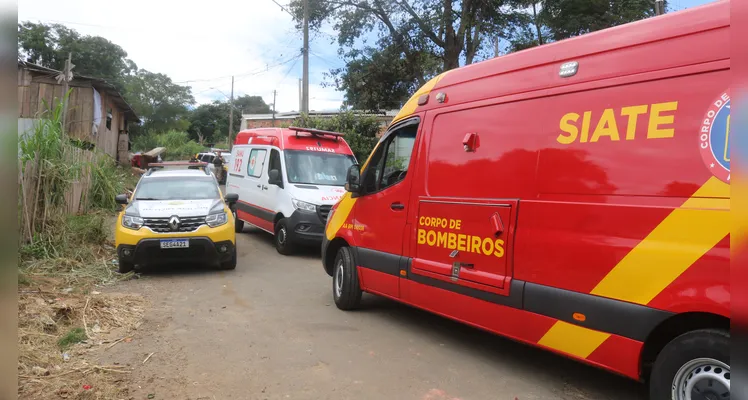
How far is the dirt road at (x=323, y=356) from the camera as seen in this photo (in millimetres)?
3828

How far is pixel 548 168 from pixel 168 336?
13.0 ft

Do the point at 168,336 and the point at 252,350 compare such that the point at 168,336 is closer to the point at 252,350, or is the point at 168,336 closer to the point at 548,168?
the point at 252,350

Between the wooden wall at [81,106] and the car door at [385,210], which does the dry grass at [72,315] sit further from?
the wooden wall at [81,106]

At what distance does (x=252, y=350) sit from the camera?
15.3 ft

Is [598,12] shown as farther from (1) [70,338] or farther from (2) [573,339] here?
(1) [70,338]

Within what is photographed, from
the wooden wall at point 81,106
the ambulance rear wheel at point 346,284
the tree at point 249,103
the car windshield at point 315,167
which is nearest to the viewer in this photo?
the ambulance rear wheel at point 346,284

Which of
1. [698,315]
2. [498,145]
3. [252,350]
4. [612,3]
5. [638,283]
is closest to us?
[698,315]

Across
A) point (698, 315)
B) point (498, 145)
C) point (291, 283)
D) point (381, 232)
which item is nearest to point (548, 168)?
point (498, 145)

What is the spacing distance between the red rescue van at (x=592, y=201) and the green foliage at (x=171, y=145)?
39.0m

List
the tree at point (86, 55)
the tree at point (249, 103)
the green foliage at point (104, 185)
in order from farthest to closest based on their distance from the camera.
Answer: the tree at point (249, 103) < the tree at point (86, 55) < the green foliage at point (104, 185)

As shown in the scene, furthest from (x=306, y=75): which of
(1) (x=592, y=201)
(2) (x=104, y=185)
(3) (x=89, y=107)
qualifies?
(1) (x=592, y=201)

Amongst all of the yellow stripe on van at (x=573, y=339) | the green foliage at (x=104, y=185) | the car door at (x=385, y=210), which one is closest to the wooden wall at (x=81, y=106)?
the green foliage at (x=104, y=185)

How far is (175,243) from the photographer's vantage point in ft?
24.6

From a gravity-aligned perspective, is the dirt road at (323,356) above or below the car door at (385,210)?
below
